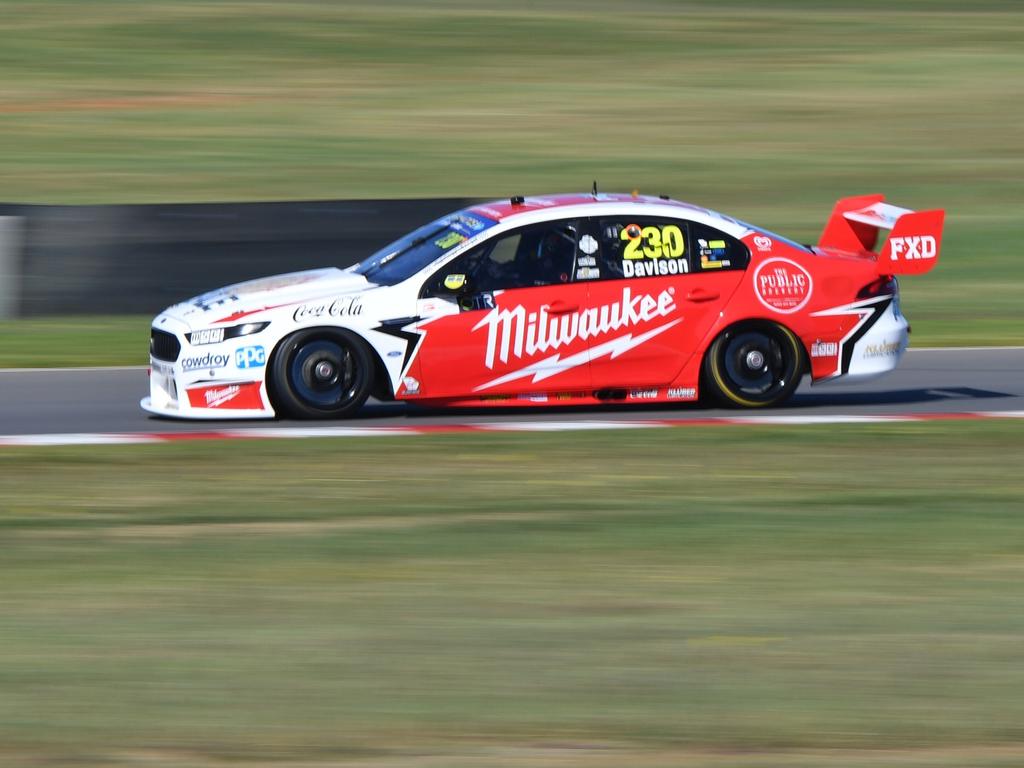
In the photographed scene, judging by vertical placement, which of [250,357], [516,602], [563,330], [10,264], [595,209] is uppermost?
[595,209]

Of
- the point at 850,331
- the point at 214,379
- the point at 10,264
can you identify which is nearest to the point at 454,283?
the point at 214,379

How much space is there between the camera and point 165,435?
10469 millimetres

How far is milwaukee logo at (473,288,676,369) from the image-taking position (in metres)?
10.7

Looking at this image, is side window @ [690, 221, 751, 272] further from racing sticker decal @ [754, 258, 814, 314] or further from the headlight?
the headlight

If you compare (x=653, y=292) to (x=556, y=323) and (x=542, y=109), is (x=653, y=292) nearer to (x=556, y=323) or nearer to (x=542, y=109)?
(x=556, y=323)

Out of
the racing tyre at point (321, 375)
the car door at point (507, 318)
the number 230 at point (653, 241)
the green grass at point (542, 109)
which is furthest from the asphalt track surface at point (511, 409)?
the green grass at point (542, 109)

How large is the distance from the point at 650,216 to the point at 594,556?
410 centimetres

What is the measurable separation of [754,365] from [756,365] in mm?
17

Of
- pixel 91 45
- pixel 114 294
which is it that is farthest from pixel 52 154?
pixel 114 294

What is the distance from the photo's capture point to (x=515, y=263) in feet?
35.5

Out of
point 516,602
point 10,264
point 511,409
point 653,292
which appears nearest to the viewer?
point 516,602

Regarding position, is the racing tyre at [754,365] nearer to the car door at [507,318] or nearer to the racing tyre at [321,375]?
the car door at [507,318]

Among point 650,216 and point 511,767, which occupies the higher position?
point 650,216

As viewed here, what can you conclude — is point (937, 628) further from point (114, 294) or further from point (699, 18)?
point (699, 18)
